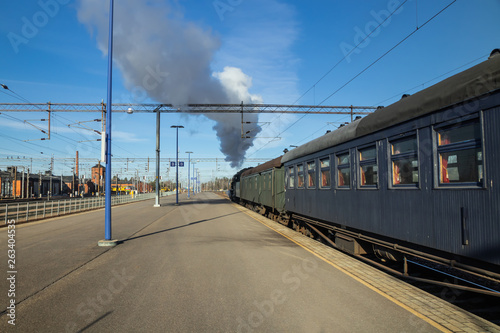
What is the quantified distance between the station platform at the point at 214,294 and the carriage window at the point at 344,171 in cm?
185

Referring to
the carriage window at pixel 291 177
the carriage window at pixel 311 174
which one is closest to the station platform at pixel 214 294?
the carriage window at pixel 311 174

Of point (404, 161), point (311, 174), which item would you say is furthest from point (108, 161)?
point (404, 161)

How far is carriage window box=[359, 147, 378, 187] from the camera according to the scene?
689 centimetres

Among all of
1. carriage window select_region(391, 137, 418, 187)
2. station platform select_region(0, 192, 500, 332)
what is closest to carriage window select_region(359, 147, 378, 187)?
carriage window select_region(391, 137, 418, 187)

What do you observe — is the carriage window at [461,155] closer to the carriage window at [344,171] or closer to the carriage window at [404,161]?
the carriage window at [404,161]

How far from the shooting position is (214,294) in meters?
5.43

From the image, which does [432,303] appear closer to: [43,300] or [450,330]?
[450,330]

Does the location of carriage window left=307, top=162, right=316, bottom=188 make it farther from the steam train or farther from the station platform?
the station platform

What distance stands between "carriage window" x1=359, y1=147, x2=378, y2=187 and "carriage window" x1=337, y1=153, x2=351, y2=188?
54 cm

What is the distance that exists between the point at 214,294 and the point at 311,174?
20.7 ft

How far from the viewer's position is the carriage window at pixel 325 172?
942cm

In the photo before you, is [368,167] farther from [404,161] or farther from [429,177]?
[429,177]

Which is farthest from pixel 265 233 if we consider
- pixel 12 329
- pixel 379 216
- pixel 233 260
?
pixel 12 329

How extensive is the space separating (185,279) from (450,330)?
4.27m
